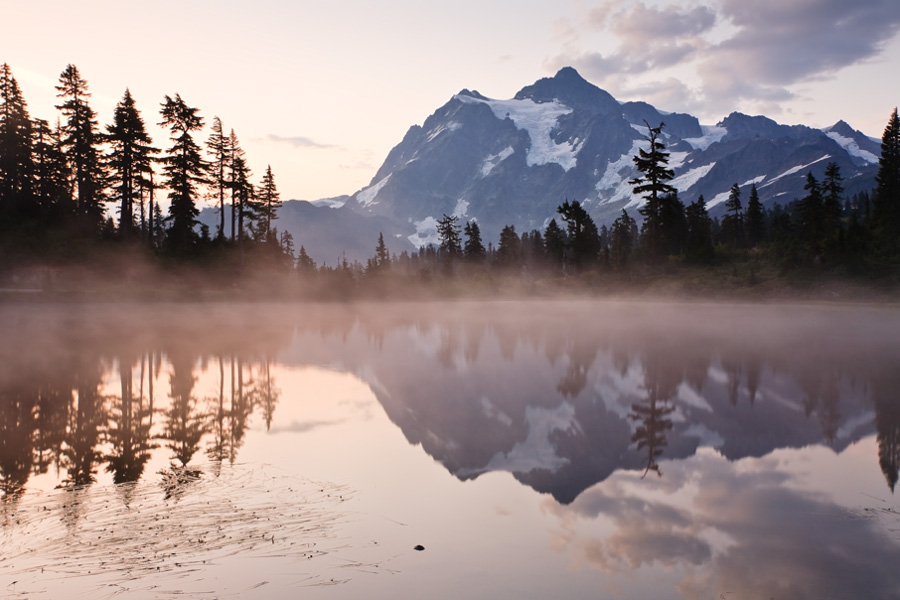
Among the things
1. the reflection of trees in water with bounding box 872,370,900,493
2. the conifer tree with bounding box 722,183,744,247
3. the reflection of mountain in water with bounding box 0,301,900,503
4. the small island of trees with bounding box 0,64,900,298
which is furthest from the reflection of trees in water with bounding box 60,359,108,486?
the conifer tree with bounding box 722,183,744,247

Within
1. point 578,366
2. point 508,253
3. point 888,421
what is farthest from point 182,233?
point 508,253

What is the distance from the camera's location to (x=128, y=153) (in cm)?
5856

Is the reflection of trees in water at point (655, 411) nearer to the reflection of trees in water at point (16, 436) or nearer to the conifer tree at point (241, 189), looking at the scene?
the reflection of trees in water at point (16, 436)

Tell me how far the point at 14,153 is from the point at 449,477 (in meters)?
67.1

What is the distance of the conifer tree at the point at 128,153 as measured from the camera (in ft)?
191

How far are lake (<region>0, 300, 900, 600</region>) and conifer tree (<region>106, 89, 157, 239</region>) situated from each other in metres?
41.1

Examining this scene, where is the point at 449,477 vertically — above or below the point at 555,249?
below

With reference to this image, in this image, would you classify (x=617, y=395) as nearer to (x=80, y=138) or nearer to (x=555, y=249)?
(x=80, y=138)

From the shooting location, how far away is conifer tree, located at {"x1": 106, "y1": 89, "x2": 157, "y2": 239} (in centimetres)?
5822

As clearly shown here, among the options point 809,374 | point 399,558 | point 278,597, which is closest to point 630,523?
point 399,558

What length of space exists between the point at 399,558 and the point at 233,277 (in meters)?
60.6

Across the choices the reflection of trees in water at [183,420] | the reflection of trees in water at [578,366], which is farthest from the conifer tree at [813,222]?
the reflection of trees in water at [183,420]

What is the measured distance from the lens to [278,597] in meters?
6.12

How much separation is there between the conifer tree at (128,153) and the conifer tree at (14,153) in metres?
8.40
